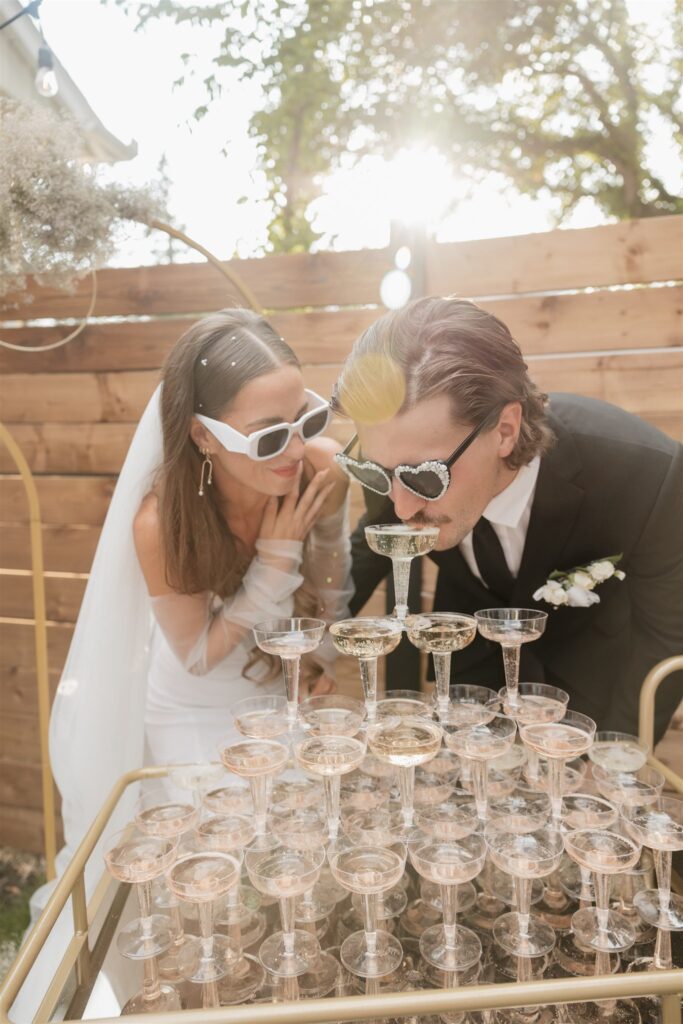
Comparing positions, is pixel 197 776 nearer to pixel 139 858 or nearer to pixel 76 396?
pixel 139 858

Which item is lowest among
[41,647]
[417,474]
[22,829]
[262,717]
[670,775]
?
[22,829]

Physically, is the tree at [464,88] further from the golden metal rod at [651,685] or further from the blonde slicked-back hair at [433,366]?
the golden metal rod at [651,685]

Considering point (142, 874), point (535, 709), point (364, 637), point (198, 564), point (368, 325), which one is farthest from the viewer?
point (368, 325)

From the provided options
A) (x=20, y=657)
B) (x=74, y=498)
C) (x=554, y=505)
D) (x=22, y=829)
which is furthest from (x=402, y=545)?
(x=22, y=829)

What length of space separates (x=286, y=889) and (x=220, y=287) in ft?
8.16

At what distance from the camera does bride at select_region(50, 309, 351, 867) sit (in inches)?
76.6

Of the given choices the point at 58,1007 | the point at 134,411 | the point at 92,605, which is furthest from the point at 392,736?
the point at 134,411

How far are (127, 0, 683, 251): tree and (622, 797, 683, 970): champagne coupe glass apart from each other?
8.41 ft

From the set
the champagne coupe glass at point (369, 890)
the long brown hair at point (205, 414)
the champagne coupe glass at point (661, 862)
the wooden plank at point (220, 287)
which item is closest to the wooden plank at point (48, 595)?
the wooden plank at point (220, 287)

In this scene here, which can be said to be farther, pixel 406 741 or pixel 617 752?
pixel 617 752

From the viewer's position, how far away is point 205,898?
1068mm

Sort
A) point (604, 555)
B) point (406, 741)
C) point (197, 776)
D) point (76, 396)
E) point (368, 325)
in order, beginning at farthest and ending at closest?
point (76, 396) < point (368, 325) < point (604, 555) < point (197, 776) < point (406, 741)

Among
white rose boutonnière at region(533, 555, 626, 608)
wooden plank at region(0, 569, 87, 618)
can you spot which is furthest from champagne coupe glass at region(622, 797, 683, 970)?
wooden plank at region(0, 569, 87, 618)

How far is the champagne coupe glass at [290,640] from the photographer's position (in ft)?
4.96
